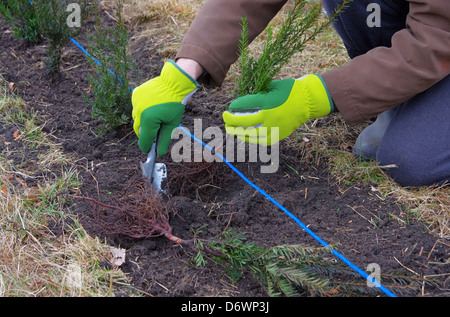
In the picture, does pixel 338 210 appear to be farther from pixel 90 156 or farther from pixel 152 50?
pixel 152 50

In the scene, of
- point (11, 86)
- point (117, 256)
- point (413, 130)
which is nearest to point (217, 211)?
point (117, 256)

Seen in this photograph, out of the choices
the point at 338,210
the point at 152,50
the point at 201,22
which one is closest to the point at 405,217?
the point at 338,210

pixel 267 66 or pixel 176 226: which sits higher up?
pixel 267 66

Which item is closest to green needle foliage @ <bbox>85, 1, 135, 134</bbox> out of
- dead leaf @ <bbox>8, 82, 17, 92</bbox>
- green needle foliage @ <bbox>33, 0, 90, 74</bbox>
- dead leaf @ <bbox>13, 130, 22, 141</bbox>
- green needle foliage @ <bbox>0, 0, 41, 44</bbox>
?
dead leaf @ <bbox>13, 130, 22, 141</bbox>

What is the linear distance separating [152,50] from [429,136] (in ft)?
7.16

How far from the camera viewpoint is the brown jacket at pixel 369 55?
2127 mm

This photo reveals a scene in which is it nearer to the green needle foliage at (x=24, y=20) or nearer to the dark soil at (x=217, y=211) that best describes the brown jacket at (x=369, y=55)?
the dark soil at (x=217, y=211)

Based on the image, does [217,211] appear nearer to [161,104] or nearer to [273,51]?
[161,104]

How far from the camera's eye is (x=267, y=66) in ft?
Answer: 7.18

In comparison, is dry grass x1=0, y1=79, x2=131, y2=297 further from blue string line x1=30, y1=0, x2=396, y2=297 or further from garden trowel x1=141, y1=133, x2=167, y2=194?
blue string line x1=30, y1=0, x2=396, y2=297

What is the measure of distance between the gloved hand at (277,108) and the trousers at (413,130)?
20.7 inches

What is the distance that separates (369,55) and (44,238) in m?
1.70

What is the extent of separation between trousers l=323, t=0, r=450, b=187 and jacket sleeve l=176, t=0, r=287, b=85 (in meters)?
0.54
